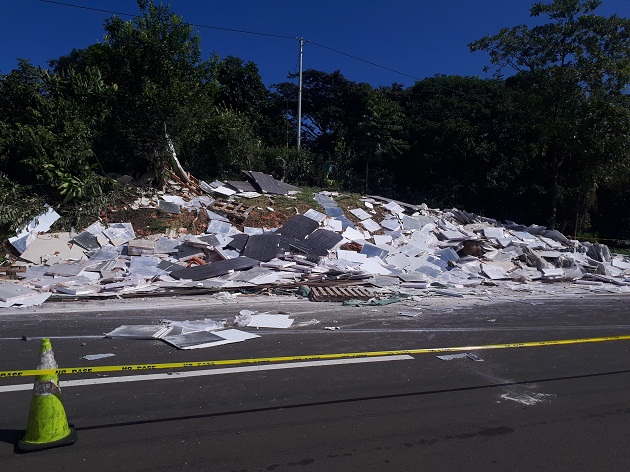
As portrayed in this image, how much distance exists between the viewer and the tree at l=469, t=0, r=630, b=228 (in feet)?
63.3

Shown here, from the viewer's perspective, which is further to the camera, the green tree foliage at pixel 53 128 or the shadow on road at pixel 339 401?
the green tree foliage at pixel 53 128

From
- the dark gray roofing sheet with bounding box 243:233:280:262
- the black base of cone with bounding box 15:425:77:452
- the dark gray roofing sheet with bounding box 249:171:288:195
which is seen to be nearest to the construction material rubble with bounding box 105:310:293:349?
the black base of cone with bounding box 15:425:77:452

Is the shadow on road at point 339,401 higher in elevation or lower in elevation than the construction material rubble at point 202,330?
lower

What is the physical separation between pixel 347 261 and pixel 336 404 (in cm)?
924

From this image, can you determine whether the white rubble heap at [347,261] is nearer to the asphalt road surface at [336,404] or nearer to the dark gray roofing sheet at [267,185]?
the dark gray roofing sheet at [267,185]

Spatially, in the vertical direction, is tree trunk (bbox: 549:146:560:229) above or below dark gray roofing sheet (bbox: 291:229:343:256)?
above

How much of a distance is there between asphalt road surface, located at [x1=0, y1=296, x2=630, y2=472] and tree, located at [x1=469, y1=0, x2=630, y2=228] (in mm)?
13858

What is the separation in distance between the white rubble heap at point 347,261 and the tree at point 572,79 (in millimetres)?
4118

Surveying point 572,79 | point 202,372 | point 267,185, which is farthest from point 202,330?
point 572,79

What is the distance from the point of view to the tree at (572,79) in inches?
760

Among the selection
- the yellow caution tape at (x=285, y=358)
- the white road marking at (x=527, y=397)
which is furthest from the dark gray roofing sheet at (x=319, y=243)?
the white road marking at (x=527, y=397)

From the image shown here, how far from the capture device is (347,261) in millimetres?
13977

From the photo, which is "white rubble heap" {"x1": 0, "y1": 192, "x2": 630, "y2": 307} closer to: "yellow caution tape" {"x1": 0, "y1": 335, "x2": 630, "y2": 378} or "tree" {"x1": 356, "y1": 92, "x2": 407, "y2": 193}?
"yellow caution tape" {"x1": 0, "y1": 335, "x2": 630, "y2": 378}

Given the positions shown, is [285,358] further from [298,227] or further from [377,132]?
[377,132]
